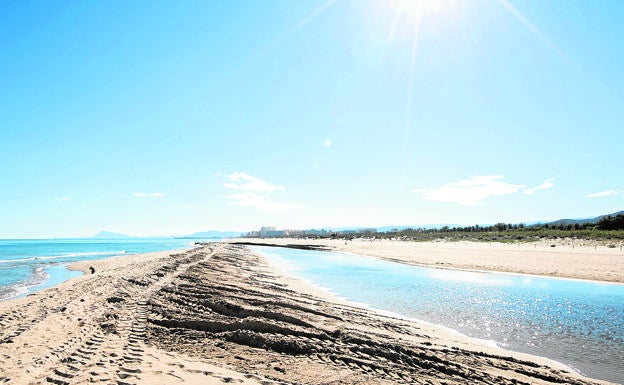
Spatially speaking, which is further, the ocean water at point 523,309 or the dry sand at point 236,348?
the ocean water at point 523,309

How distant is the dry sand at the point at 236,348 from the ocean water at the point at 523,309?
4.04ft

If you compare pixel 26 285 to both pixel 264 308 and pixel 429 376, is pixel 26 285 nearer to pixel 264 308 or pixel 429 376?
pixel 264 308

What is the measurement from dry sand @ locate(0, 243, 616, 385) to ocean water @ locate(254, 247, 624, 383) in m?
1.23

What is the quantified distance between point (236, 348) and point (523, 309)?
39.3ft

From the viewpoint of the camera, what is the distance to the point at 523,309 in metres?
13.8

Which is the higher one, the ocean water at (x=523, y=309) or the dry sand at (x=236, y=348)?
the dry sand at (x=236, y=348)

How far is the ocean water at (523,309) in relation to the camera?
897cm

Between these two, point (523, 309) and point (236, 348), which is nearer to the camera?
point (236, 348)

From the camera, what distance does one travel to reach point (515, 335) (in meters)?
10.3

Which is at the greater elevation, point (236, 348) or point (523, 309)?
point (236, 348)

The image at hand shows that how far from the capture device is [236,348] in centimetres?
773

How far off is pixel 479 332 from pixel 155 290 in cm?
1239

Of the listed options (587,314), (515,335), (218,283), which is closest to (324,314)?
(515,335)

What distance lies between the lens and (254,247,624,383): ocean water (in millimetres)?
8969
